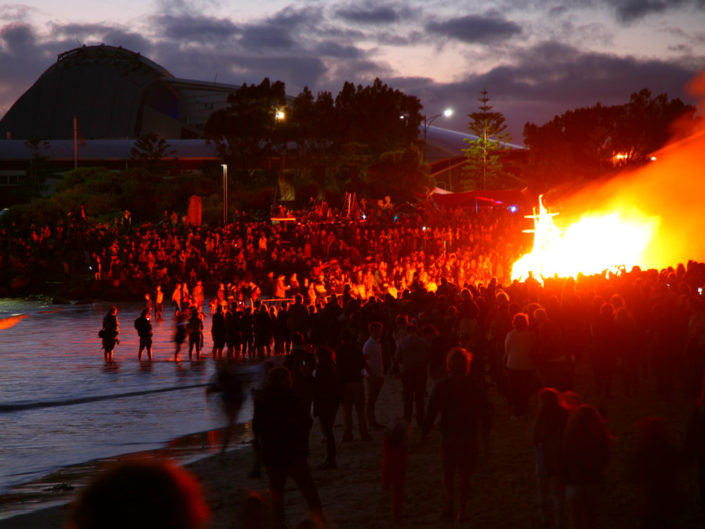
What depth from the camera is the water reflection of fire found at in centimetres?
3072

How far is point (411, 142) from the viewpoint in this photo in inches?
2498

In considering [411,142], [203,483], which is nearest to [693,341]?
[203,483]

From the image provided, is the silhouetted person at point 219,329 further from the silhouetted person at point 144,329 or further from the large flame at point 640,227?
the large flame at point 640,227

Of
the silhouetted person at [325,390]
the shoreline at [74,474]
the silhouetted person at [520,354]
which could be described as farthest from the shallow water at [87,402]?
the silhouetted person at [520,354]

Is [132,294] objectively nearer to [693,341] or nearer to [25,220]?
[25,220]

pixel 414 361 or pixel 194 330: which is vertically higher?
pixel 414 361

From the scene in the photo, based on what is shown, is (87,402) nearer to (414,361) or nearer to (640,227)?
(414,361)

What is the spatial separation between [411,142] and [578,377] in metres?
49.9

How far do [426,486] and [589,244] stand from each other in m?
26.3

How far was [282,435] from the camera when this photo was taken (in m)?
6.71

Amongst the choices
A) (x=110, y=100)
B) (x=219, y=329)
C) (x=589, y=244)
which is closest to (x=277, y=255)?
(x=589, y=244)

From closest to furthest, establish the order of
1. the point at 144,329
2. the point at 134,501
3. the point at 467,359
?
the point at 134,501
the point at 467,359
the point at 144,329

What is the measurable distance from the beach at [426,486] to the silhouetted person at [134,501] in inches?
197

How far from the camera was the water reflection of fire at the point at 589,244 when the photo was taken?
101 feet
